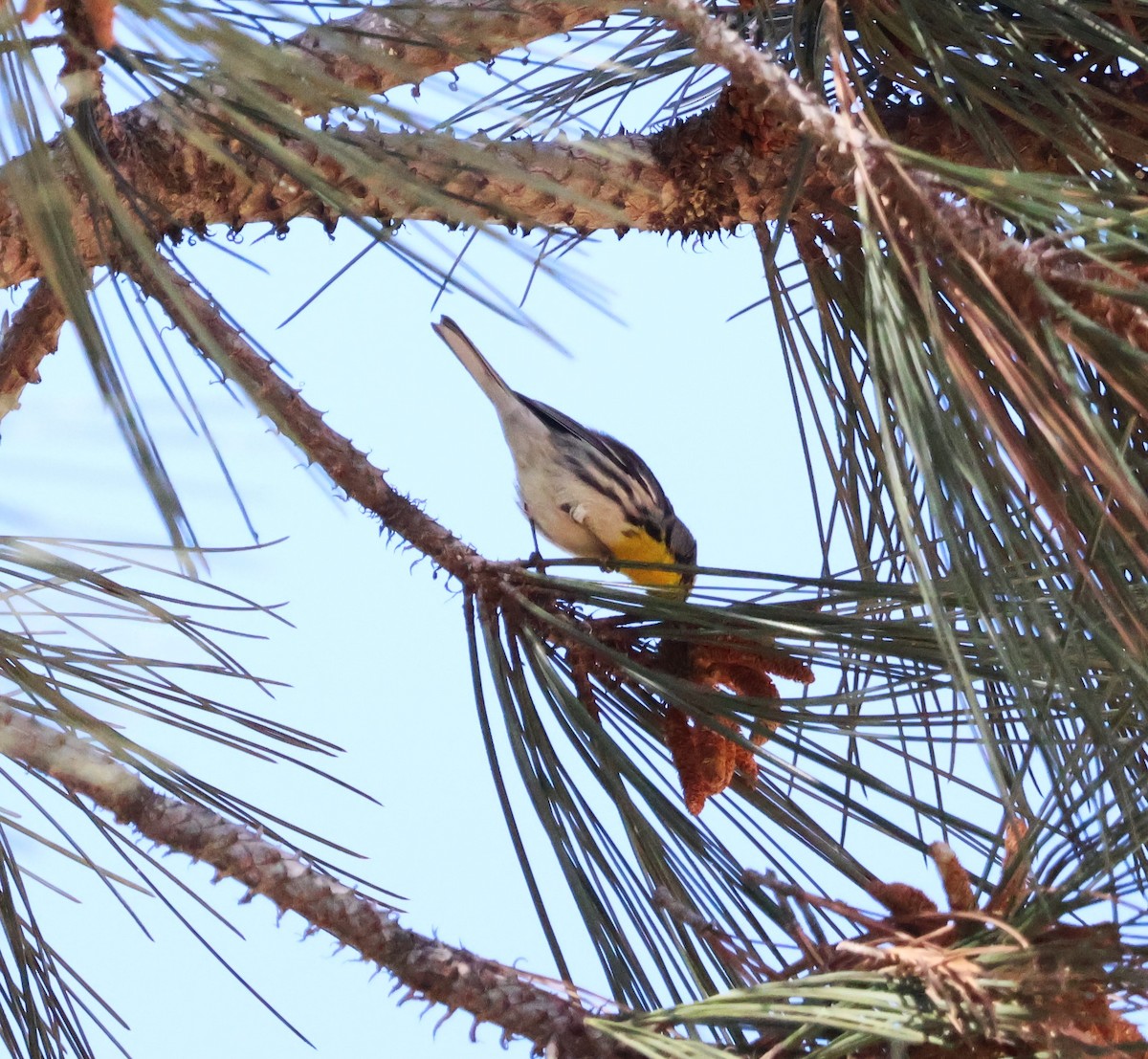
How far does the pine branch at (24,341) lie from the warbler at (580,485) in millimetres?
1109

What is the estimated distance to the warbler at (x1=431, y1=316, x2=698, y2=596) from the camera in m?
2.08

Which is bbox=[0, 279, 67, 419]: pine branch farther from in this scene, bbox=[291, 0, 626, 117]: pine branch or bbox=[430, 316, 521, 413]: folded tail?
bbox=[430, 316, 521, 413]: folded tail

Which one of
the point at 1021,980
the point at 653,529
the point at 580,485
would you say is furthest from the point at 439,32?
the point at 653,529

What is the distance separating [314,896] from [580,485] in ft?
4.32

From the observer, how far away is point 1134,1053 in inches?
23.1

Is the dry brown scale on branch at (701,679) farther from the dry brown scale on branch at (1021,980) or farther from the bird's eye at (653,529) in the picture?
the bird's eye at (653,529)

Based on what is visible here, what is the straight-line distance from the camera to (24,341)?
0.99m

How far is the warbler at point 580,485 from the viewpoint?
2.08 metres

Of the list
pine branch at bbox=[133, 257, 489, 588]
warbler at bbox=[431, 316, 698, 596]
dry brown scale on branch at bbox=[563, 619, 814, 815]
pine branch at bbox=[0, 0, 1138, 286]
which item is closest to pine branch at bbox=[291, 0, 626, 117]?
pine branch at bbox=[0, 0, 1138, 286]

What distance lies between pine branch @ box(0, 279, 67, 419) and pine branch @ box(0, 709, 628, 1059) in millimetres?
289

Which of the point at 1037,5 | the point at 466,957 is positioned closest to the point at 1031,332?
the point at 1037,5

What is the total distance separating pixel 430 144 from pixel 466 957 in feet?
1.67

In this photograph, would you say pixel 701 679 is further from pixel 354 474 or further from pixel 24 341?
pixel 24 341

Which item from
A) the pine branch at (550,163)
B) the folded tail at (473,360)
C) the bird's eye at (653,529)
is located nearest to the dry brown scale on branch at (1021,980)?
the pine branch at (550,163)
